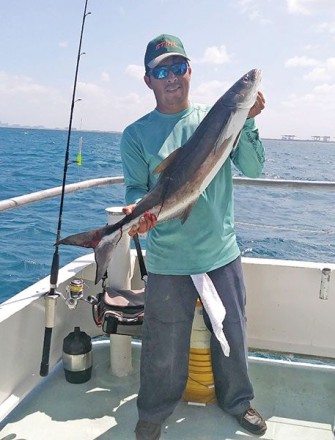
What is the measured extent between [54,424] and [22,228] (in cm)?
919

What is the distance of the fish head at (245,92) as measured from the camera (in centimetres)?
241

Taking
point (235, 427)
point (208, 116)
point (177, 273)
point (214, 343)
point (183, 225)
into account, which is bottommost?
point (235, 427)

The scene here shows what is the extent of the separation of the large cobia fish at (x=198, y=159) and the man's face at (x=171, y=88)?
0.29 metres

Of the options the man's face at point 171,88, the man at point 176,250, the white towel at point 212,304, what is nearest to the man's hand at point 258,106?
the man at point 176,250

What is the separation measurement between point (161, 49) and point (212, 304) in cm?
148

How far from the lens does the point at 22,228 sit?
37.9 feet

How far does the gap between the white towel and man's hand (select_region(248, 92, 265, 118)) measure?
94 cm

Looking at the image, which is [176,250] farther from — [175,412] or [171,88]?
[175,412]

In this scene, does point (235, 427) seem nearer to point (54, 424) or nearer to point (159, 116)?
point (54, 424)

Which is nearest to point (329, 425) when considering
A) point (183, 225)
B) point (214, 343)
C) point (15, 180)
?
point (214, 343)

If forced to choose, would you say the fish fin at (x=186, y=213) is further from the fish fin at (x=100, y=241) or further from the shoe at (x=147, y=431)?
the shoe at (x=147, y=431)

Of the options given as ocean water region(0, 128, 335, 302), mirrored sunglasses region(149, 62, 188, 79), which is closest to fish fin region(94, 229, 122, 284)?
mirrored sunglasses region(149, 62, 188, 79)

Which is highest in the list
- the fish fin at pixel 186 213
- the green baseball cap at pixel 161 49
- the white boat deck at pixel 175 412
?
the green baseball cap at pixel 161 49

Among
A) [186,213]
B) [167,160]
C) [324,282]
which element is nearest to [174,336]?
[186,213]
